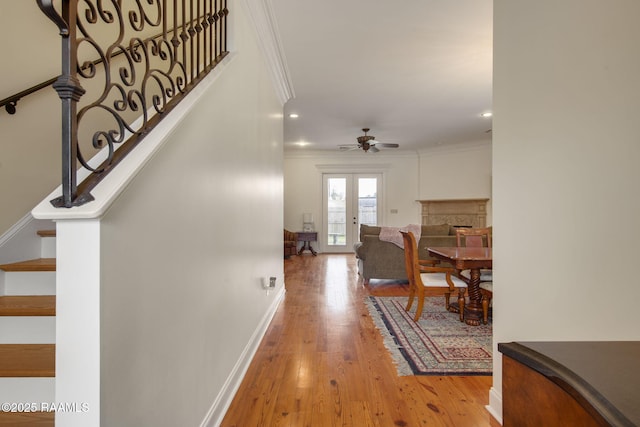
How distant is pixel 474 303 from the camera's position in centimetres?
301

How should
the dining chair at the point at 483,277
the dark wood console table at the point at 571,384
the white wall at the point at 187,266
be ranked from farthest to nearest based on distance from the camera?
the dining chair at the point at 483,277
the white wall at the point at 187,266
the dark wood console table at the point at 571,384

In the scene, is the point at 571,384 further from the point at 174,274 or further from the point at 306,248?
the point at 306,248

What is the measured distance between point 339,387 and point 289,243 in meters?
5.56

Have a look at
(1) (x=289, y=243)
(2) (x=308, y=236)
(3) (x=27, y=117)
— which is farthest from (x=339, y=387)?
(2) (x=308, y=236)

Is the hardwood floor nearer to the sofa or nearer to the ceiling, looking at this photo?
the sofa

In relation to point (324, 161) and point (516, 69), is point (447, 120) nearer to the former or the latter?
point (324, 161)

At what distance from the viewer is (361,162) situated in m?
8.50

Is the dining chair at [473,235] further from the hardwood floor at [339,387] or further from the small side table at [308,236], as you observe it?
the small side table at [308,236]

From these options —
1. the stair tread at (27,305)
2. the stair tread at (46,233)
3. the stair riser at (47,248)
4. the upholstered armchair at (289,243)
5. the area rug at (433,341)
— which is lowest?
the area rug at (433,341)

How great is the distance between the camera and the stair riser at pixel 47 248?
1.74m

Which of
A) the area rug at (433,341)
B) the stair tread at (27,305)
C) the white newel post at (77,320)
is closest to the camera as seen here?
the white newel post at (77,320)

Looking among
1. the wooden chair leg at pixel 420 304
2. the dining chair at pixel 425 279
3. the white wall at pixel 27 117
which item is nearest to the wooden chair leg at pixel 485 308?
the dining chair at pixel 425 279

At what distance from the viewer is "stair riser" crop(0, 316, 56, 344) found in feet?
3.83

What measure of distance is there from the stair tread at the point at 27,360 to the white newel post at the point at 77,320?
0.91 ft
